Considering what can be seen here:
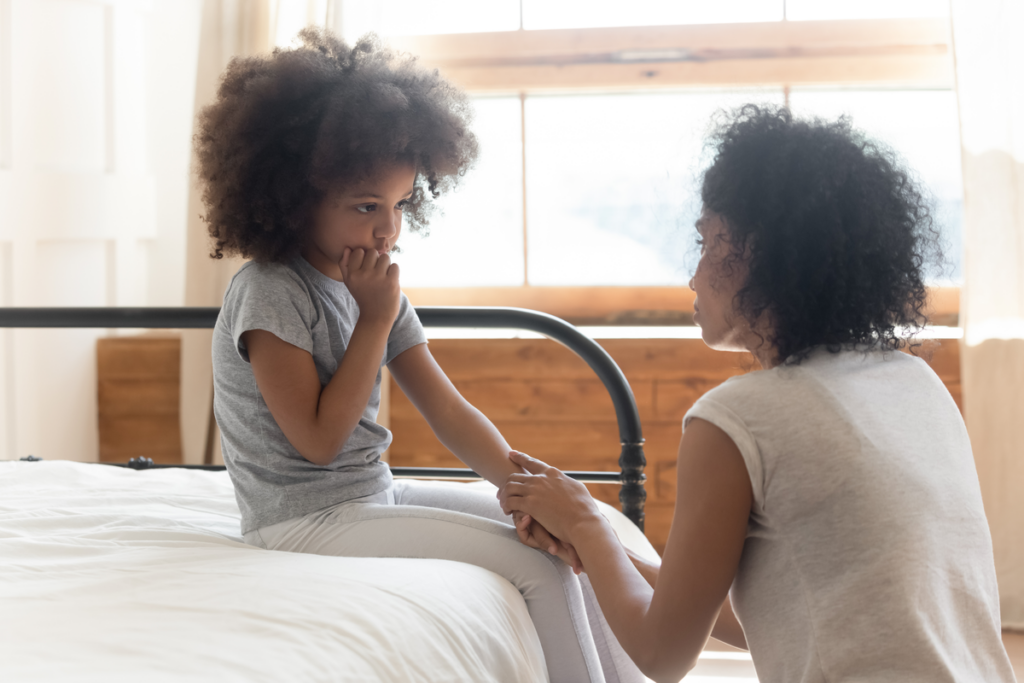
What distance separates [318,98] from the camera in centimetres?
110

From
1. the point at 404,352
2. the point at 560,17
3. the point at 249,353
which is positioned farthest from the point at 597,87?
the point at 249,353

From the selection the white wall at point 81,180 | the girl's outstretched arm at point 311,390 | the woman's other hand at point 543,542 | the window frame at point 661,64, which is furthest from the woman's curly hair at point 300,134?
the white wall at point 81,180

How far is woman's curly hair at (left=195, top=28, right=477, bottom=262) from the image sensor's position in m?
1.07

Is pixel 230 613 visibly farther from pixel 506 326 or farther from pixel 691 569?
pixel 506 326

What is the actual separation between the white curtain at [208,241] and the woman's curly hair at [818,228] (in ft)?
6.78

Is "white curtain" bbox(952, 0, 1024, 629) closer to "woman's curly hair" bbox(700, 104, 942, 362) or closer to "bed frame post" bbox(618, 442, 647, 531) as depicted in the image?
"bed frame post" bbox(618, 442, 647, 531)

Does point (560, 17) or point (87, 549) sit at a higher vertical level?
point (560, 17)

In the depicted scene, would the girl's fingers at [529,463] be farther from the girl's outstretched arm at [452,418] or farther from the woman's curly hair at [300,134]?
the woman's curly hair at [300,134]

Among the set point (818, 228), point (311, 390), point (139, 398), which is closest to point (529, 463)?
point (311, 390)

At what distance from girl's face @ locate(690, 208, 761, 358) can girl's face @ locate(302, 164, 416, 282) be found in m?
0.44

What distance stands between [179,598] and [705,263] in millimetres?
573

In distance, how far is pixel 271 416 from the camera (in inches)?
40.0

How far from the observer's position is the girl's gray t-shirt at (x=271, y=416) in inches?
39.4

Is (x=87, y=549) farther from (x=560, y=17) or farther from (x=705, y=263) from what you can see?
(x=560, y=17)
